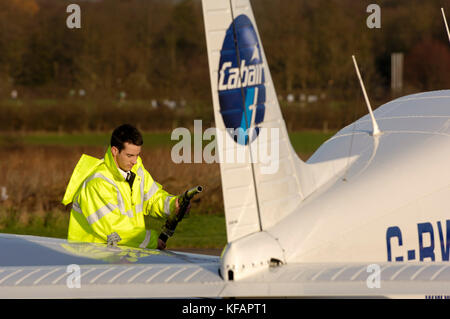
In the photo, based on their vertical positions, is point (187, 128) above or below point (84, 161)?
above

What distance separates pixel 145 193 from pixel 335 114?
17.6 m

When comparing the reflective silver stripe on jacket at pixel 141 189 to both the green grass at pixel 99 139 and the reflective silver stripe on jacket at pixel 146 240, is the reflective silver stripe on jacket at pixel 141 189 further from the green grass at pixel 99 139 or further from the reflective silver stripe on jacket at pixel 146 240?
the green grass at pixel 99 139

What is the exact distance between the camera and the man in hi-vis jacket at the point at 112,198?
6.73 m

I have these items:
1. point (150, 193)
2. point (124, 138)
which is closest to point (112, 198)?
point (124, 138)

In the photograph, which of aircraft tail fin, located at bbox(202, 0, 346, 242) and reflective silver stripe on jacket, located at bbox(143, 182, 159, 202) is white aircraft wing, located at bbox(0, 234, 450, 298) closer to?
aircraft tail fin, located at bbox(202, 0, 346, 242)

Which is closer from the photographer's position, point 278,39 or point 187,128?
point 187,128

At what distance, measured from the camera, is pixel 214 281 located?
4.68 metres

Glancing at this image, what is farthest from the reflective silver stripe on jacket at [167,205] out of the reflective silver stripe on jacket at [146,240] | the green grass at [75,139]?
the green grass at [75,139]

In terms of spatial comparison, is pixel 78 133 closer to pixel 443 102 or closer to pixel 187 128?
pixel 187 128

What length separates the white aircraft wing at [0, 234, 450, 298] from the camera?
4461 mm

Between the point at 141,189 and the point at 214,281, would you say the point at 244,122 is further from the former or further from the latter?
the point at 141,189

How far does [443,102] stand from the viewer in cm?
687

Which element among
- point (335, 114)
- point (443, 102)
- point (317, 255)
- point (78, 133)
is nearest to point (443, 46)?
point (335, 114)

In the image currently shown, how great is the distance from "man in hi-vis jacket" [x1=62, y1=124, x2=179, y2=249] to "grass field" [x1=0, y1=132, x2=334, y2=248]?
488 cm
